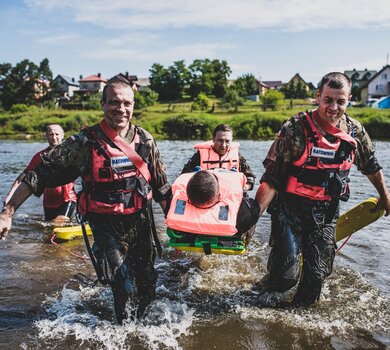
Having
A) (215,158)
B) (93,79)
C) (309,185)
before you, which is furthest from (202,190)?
(93,79)

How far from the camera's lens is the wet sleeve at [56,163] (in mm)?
4285

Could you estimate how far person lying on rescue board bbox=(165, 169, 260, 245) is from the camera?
4.20 meters

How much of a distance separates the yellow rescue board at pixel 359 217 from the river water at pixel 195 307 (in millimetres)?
790

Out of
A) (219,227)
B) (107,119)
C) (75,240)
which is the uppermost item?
(107,119)

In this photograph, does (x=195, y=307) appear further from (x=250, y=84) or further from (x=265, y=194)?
(x=250, y=84)

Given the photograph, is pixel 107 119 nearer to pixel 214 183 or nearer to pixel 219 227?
pixel 214 183

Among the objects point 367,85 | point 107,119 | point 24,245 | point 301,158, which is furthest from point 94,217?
point 367,85

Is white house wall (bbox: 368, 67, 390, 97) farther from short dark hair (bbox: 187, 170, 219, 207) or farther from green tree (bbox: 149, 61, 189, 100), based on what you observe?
short dark hair (bbox: 187, 170, 219, 207)

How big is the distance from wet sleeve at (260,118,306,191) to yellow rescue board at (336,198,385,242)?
1637mm

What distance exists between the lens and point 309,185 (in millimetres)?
4766

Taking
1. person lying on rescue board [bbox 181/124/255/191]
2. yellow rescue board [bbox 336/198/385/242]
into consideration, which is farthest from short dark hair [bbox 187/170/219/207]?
person lying on rescue board [bbox 181/124/255/191]

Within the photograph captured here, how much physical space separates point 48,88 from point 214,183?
104 metres

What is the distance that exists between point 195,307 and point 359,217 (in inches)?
98.4

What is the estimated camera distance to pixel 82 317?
5238mm
